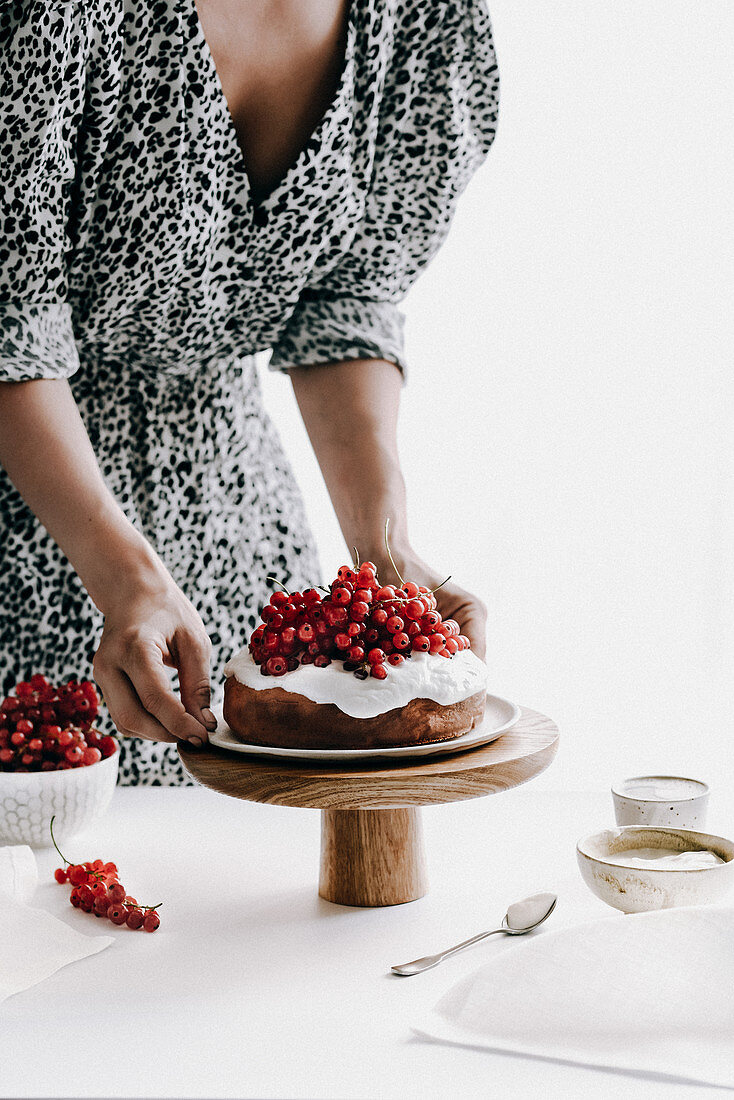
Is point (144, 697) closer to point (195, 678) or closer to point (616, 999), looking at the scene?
point (195, 678)

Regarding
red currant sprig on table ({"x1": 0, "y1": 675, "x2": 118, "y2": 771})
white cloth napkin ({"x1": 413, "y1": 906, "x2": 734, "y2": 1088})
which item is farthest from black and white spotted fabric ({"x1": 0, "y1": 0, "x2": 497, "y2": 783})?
white cloth napkin ({"x1": 413, "y1": 906, "x2": 734, "y2": 1088})

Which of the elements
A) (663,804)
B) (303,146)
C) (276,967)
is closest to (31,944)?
(276,967)

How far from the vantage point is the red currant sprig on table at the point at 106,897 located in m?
0.95

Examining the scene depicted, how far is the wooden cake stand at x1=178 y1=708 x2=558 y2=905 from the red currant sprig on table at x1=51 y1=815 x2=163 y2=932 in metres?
0.13

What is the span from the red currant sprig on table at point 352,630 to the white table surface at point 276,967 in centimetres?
23

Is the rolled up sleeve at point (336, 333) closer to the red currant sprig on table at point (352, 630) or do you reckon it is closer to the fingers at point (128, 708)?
the red currant sprig on table at point (352, 630)

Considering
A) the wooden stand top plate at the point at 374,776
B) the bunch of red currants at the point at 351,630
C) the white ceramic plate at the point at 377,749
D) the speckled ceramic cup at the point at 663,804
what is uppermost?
the bunch of red currants at the point at 351,630

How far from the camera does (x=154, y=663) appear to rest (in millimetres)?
973

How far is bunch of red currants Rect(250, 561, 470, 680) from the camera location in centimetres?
99

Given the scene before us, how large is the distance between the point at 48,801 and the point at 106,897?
6.8 inches

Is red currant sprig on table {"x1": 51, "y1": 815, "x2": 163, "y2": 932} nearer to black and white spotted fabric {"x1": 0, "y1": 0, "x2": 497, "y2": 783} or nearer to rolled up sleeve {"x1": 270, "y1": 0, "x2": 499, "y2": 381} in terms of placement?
black and white spotted fabric {"x1": 0, "y1": 0, "x2": 497, "y2": 783}

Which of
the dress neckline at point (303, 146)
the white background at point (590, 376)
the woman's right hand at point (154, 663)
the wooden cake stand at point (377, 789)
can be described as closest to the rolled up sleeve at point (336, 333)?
the dress neckline at point (303, 146)

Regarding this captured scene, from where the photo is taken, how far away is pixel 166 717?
973 mm

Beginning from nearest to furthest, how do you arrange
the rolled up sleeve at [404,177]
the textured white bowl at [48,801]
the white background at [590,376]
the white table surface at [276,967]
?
the white table surface at [276,967] < the textured white bowl at [48,801] < the rolled up sleeve at [404,177] < the white background at [590,376]
